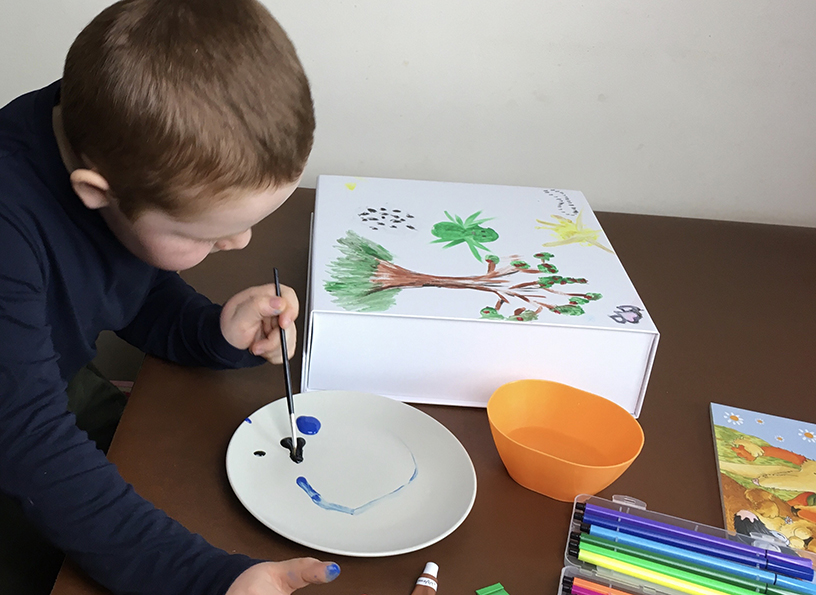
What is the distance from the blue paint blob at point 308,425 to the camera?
61 cm

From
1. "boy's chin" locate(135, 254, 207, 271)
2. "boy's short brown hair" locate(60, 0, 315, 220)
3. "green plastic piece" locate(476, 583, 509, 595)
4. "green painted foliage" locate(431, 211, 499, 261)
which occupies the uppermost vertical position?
"boy's short brown hair" locate(60, 0, 315, 220)

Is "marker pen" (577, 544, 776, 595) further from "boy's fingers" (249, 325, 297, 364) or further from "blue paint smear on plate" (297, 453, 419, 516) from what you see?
"boy's fingers" (249, 325, 297, 364)

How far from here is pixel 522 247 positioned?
776mm

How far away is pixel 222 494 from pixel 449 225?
1.27 feet

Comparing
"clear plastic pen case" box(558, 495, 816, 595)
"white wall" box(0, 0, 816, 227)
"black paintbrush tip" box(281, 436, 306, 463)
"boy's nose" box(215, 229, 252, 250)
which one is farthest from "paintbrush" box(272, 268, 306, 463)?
"white wall" box(0, 0, 816, 227)

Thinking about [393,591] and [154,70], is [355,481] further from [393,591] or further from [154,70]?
[154,70]

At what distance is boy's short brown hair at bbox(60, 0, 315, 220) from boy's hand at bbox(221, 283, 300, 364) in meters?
0.19

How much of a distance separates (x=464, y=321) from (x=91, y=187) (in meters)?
0.31

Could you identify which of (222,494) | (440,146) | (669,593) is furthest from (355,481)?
(440,146)

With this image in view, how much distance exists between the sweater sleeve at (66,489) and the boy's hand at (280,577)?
13 mm

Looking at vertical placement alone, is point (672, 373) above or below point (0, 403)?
below

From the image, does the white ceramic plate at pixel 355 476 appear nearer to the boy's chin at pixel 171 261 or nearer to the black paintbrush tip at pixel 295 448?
the black paintbrush tip at pixel 295 448

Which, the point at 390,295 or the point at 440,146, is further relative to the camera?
the point at 440,146

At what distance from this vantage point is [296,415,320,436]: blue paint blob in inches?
24.1
